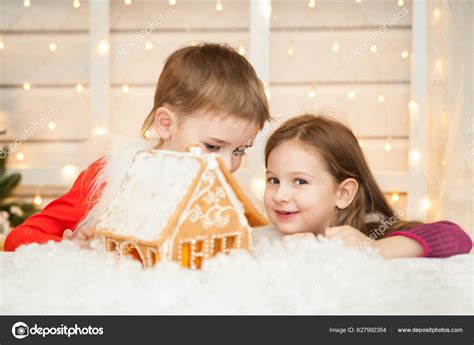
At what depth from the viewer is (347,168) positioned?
116 centimetres

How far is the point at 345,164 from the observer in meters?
1.16

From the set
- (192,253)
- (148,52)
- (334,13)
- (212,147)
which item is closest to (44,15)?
(148,52)

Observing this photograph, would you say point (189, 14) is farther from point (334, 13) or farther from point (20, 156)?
point (20, 156)

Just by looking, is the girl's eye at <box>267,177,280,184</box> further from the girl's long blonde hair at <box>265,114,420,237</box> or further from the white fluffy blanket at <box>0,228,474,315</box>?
the white fluffy blanket at <box>0,228,474,315</box>

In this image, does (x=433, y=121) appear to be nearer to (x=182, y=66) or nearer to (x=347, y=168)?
(x=347, y=168)

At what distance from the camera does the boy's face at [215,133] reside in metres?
1.08

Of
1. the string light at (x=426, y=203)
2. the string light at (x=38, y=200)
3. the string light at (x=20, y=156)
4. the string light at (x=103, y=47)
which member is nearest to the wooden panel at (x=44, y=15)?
the string light at (x=103, y=47)

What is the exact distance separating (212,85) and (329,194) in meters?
0.32

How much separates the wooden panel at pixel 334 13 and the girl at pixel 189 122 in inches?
35.5

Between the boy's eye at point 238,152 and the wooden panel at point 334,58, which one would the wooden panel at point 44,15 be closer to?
the wooden panel at point 334,58

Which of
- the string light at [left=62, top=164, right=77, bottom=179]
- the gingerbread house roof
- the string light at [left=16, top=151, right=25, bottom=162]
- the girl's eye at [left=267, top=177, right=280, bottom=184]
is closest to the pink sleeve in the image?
the girl's eye at [left=267, top=177, right=280, bottom=184]
